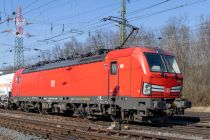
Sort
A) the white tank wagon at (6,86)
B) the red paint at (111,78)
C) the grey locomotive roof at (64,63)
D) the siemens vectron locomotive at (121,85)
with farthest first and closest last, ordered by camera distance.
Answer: the white tank wagon at (6,86) → the grey locomotive roof at (64,63) → the red paint at (111,78) → the siemens vectron locomotive at (121,85)

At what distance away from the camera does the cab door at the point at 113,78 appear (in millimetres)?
17891

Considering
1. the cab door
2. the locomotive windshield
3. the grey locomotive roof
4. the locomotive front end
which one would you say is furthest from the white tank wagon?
the locomotive front end

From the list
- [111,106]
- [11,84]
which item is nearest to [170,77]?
[111,106]

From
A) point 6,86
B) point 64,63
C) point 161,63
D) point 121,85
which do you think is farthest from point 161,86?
point 6,86

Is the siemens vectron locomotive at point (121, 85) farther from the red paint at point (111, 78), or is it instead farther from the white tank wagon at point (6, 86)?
the white tank wagon at point (6, 86)

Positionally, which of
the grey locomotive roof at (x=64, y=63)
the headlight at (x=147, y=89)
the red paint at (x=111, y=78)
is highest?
the grey locomotive roof at (x=64, y=63)

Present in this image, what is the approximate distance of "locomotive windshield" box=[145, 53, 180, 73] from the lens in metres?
16.9

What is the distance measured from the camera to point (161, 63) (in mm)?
17234

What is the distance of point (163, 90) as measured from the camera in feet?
54.7

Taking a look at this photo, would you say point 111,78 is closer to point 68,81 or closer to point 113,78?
point 113,78

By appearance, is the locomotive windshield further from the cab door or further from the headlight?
the cab door

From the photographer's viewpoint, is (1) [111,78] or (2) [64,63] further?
(2) [64,63]

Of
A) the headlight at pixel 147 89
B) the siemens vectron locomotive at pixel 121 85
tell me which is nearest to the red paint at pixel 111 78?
the siemens vectron locomotive at pixel 121 85

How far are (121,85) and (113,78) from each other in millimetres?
740
